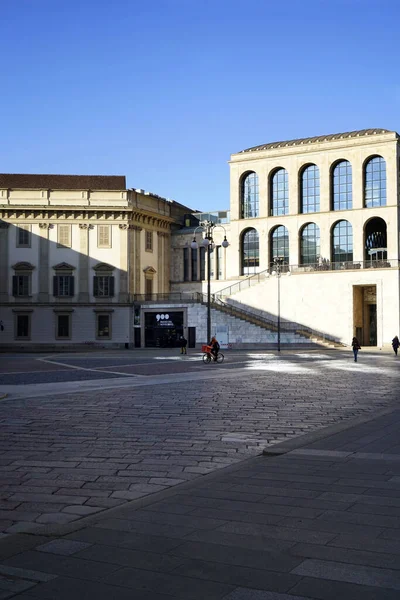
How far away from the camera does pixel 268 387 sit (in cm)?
2138

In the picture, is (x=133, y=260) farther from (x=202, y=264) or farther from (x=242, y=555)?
(x=242, y=555)

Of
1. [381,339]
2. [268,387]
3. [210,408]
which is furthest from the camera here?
[381,339]

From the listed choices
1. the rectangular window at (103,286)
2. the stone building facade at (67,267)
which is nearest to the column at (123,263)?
the stone building facade at (67,267)

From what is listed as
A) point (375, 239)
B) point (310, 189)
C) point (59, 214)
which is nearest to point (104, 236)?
point (59, 214)

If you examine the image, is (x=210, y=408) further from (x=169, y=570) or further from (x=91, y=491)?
(x=169, y=570)

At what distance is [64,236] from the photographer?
67.3 meters

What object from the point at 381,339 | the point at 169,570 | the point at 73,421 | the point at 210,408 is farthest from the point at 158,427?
the point at 381,339

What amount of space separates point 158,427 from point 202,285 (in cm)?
6066

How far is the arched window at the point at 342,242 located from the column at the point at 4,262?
2985 centimetres

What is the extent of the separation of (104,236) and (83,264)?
3.27 m

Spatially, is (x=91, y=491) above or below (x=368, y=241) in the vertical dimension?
below

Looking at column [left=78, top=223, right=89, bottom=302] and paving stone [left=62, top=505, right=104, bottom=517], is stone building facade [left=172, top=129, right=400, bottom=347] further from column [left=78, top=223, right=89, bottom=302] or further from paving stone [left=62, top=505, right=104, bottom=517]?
paving stone [left=62, top=505, right=104, bottom=517]

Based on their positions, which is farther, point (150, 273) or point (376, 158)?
point (150, 273)

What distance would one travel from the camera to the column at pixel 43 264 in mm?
66688
